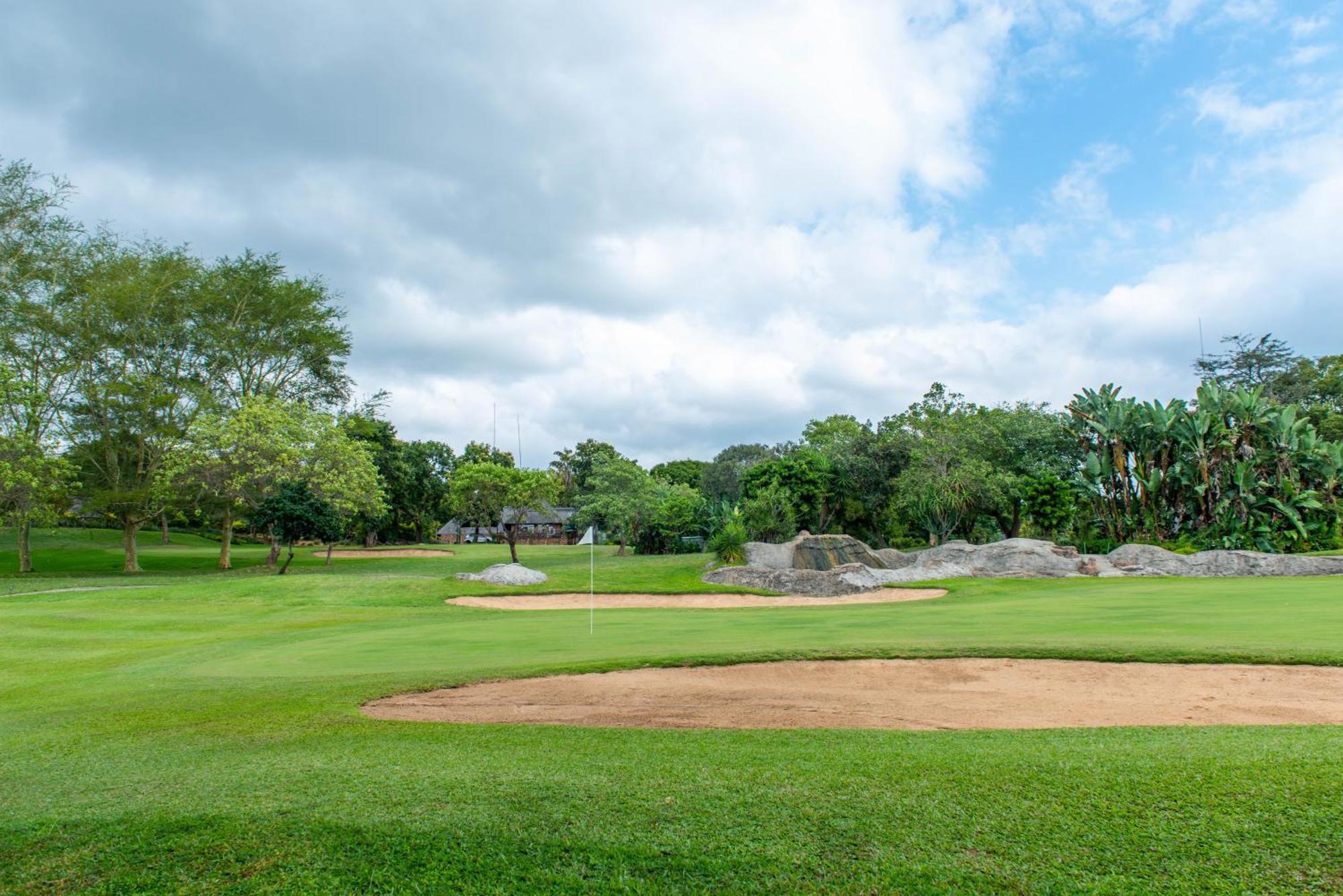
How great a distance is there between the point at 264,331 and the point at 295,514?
14.0 m

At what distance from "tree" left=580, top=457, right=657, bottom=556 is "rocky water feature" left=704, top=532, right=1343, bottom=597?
47.4ft

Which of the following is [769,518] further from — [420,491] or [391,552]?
[420,491]

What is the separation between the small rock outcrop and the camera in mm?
27766

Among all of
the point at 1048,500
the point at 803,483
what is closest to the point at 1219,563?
the point at 1048,500

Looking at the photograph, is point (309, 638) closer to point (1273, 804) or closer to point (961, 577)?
point (1273, 804)

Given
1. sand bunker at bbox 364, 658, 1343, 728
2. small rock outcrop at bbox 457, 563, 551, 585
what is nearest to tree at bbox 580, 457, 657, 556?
small rock outcrop at bbox 457, 563, 551, 585

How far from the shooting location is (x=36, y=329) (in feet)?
114

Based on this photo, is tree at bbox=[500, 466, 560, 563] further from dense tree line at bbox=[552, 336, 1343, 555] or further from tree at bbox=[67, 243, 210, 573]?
tree at bbox=[67, 243, 210, 573]

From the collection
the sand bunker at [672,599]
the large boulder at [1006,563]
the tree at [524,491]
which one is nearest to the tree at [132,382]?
the tree at [524,491]

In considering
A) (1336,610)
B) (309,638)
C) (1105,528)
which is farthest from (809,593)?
(1105,528)

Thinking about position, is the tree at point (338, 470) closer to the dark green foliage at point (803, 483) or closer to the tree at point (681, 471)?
the dark green foliage at point (803, 483)

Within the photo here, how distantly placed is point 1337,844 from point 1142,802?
0.80m

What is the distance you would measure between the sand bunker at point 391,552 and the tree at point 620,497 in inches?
575

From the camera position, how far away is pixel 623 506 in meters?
43.5
